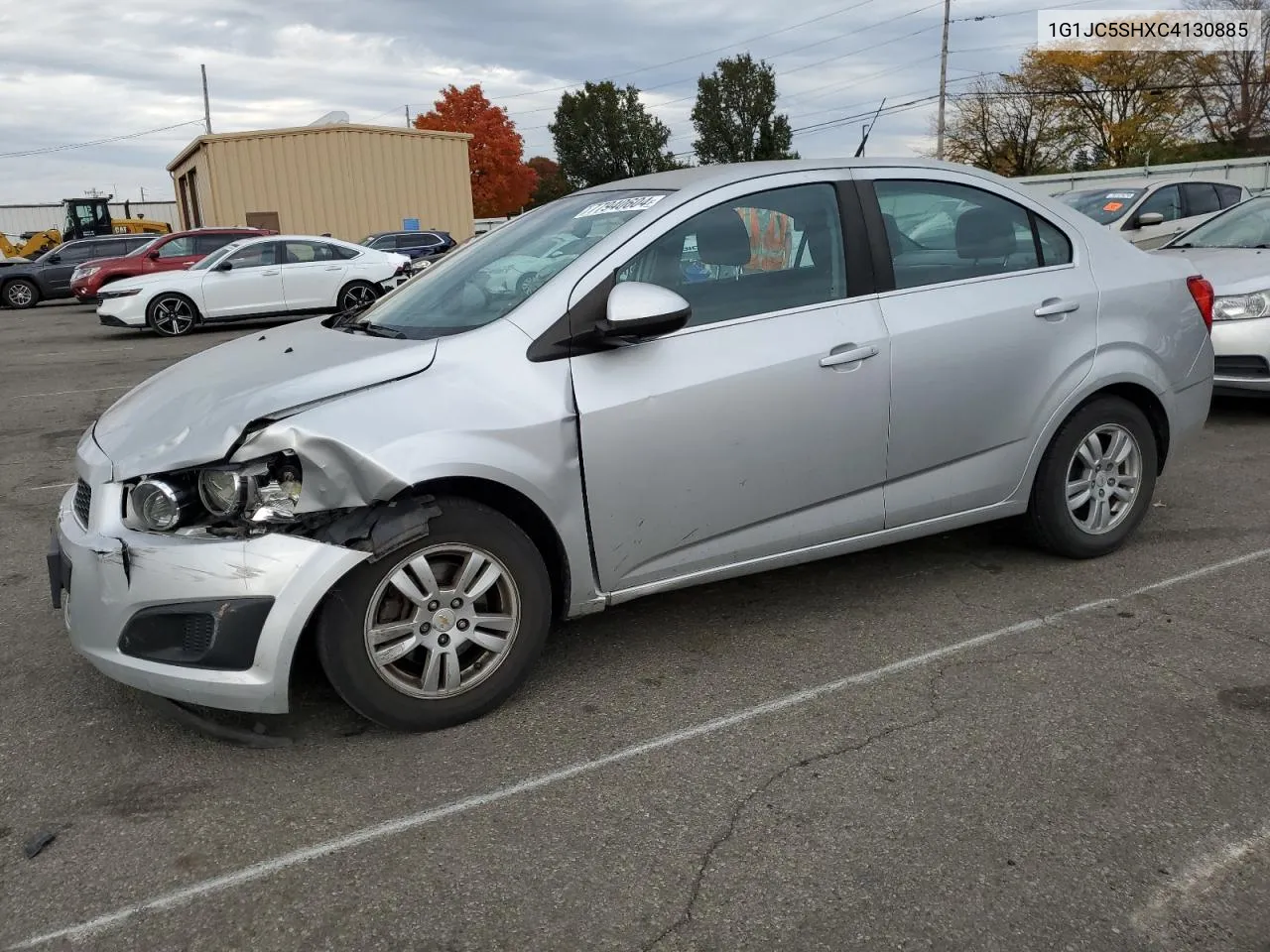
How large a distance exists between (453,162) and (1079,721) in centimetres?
3248

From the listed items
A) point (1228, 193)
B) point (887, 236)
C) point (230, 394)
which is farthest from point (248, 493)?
point (1228, 193)

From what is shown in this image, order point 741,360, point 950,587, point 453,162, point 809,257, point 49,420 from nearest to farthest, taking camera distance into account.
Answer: point 741,360
point 809,257
point 950,587
point 49,420
point 453,162

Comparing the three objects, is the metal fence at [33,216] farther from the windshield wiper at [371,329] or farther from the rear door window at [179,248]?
the windshield wiper at [371,329]

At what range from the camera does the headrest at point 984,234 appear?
4.16 metres

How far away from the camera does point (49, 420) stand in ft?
29.8

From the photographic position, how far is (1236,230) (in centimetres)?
820

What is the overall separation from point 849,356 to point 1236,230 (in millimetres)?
6153

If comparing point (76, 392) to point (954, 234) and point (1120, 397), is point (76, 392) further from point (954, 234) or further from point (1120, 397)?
point (1120, 397)

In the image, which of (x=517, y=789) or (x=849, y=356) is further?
(x=849, y=356)

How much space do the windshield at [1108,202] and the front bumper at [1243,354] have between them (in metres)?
6.51

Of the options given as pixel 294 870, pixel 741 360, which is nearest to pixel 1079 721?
pixel 741 360

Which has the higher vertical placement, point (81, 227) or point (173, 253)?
point (81, 227)

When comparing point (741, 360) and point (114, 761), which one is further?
point (741, 360)

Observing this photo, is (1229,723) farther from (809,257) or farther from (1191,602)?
(809,257)
